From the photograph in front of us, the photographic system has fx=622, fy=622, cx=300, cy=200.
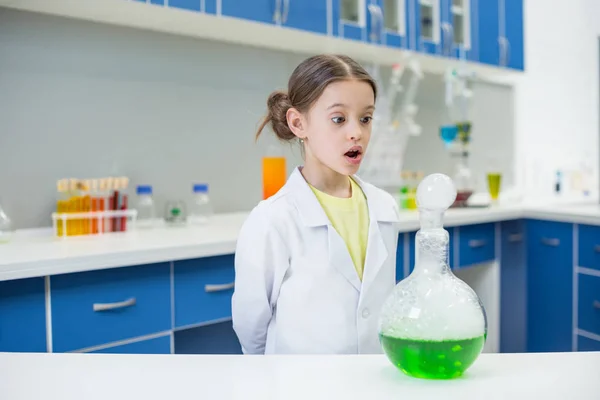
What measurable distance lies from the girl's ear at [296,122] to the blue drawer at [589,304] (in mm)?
1801

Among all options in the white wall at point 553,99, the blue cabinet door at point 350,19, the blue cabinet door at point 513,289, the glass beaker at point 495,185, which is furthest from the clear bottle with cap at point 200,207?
the white wall at point 553,99

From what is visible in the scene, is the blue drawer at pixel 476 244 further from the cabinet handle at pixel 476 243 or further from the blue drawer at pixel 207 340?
the blue drawer at pixel 207 340

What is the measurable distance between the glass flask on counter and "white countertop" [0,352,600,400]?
2 centimetres

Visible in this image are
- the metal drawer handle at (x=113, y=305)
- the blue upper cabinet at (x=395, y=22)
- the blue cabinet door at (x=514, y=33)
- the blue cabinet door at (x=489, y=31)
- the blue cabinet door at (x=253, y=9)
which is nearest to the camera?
the metal drawer handle at (x=113, y=305)

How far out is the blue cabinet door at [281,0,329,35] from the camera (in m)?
2.27

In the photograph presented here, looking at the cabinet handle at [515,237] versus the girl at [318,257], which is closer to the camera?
the girl at [318,257]

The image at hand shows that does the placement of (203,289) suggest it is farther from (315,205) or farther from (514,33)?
(514,33)

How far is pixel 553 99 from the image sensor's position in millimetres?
3762

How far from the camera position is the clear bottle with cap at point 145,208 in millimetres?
2125

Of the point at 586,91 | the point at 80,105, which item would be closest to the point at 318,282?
the point at 80,105

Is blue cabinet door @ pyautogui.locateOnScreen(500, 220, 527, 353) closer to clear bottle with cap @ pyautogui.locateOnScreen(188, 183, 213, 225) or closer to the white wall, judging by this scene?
the white wall

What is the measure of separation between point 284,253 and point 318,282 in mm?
81

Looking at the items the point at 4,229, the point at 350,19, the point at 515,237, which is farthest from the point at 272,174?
the point at 515,237

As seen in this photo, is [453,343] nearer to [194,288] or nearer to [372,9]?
[194,288]
